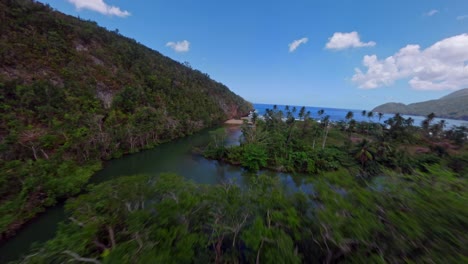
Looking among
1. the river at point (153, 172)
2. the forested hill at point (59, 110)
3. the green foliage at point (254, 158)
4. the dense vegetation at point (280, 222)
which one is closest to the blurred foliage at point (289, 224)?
the dense vegetation at point (280, 222)

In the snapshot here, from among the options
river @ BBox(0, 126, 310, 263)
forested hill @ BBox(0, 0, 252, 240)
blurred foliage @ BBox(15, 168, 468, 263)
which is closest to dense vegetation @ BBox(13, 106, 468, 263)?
blurred foliage @ BBox(15, 168, 468, 263)

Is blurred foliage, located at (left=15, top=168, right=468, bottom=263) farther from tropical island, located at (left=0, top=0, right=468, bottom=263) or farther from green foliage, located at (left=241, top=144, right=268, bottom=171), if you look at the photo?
green foliage, located at (left=241, top=144, right=268, bottom=171)

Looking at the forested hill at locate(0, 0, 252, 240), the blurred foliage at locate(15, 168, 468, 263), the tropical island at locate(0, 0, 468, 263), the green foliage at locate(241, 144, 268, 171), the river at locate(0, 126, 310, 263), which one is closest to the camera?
the blurred foliage at locate(15, 168, 468, 263)

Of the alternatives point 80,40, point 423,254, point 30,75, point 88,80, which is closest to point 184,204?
point 423,254

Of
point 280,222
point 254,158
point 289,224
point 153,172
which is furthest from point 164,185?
point 254,158

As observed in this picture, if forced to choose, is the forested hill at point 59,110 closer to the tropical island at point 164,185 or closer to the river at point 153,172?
the tropical island at point 164,185

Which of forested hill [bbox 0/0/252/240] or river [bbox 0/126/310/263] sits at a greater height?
forested hill [bbox 0/0/252/240]
